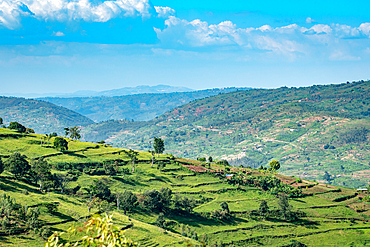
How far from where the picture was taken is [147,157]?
17062cm

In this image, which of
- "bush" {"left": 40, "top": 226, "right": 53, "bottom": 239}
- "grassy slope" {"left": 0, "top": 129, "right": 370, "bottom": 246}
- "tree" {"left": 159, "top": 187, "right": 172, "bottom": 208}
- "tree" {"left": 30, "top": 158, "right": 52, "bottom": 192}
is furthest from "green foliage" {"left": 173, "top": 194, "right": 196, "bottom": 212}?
"bush" {"left": 40, "top": 226, "right": 53, "bottom": 239}

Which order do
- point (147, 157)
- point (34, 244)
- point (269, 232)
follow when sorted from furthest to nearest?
point (147, 157)
point (269, 232)
point (34, 244)

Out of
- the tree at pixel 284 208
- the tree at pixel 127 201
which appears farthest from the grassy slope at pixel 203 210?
the tree at pixel 284 208

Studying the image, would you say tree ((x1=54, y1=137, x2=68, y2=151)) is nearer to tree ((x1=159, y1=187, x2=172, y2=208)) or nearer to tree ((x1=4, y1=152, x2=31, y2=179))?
tree ((x1=4, y1=152, x2=31, y2=179))

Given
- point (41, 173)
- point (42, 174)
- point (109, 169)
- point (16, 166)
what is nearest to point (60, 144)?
point (109, 169)

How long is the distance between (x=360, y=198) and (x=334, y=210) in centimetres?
2529

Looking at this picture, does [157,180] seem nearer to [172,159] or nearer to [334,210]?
[172,159]

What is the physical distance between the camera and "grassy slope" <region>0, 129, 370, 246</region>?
84.2 metres

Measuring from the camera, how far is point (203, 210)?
387ft

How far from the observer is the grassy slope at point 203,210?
3314 inches

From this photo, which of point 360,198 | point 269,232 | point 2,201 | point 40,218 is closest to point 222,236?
point 269,232

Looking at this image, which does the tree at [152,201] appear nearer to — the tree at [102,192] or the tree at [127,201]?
the tree at [127,201]

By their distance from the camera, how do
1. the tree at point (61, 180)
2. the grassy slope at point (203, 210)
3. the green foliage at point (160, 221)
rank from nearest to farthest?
the grassy slope at point (203, 210) < the green foliage at point (160, 221) < the tree at point (61, 180)

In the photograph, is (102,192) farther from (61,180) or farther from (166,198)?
(166,198)
